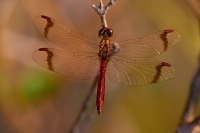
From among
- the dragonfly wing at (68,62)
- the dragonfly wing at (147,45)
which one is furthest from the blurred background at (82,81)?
the dragonfly wing at (147,45)


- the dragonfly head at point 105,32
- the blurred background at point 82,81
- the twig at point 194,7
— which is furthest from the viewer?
the blurred background at point 82,81

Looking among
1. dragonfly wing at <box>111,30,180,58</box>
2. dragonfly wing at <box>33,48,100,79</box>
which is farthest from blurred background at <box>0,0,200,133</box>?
dragonfly wing at <box>111,30,180,58</box>

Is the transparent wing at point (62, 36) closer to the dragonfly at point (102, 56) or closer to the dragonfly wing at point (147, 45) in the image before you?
the dragonfly at point (102, 56)

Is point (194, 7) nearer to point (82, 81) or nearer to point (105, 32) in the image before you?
point (105, 32)

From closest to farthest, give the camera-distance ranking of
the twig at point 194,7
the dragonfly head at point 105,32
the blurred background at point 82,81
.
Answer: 1. the dragonfly head at point 105,32
2. the twig at point 194,7
3. the blurred background at point 82,81

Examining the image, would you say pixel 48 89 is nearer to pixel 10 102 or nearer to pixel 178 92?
pixel 10 102

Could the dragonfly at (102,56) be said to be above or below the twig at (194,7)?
below

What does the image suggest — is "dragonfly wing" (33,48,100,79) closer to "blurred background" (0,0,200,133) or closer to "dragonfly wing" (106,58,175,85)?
"dragonfly wing" (106,58,175,85)

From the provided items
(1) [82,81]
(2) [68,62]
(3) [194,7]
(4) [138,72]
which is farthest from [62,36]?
(1) [82,81]
